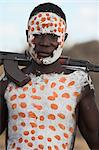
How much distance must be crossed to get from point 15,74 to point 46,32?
1.24 feet

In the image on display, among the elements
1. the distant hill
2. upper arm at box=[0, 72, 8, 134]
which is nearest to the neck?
upper arm at box=[0, 72, 8, 134]

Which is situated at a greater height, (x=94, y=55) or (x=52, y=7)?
(x=52, y=7)

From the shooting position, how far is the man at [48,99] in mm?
4355

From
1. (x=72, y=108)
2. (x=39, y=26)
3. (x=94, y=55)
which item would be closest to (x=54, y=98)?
(x=72, y=108)

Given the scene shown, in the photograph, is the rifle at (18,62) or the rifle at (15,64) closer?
the rifle at (15,64)

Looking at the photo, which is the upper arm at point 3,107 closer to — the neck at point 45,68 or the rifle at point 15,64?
the rifle at point 15,64

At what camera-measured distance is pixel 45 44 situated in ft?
14.3

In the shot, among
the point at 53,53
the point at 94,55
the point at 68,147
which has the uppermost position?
the point at 53,53

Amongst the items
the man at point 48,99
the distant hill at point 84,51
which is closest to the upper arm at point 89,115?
the man at point 48,99

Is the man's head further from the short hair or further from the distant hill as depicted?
the distant hill

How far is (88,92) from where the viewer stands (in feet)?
14.5

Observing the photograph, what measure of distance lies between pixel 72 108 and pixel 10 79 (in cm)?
51

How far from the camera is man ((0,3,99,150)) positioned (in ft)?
14.3

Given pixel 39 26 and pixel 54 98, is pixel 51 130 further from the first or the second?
pixel 39 26
